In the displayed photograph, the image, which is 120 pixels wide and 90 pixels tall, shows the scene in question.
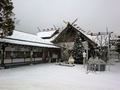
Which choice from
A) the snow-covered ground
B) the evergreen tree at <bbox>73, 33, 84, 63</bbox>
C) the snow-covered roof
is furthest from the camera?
the evergreen tree at <bbox>73, 33, 84, 63</bbox>

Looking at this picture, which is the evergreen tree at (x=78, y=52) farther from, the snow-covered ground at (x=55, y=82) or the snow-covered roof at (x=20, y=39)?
the snow-covered ground at (x=55, y=82)

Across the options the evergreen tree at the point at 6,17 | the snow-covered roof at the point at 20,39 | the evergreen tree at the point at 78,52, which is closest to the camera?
the evergreen tree at the point at 6,17

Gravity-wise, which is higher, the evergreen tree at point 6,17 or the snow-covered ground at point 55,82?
the evergreen tree at point 6,17

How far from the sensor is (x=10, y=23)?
1036cm

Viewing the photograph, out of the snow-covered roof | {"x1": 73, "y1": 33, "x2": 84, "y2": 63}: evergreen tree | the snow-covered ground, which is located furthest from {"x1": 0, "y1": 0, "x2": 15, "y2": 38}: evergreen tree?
{"x1": 73, "y1": 33, "x2": 84, "y2": 63}: evergreen tree

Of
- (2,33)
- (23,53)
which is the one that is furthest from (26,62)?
(2,33)

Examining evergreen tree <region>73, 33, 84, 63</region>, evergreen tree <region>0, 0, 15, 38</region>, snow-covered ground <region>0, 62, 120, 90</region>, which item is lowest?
snow-covered ground <region>0, 62, 120, 90</region>

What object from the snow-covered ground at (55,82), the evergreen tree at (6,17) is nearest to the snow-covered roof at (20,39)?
the evergreen tree at (6,17)

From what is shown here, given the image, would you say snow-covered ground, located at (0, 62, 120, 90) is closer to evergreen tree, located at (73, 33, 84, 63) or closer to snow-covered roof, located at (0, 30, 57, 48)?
snow-covered roof, located at (0, 30, 57, 48)

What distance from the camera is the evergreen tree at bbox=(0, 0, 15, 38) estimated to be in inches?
385

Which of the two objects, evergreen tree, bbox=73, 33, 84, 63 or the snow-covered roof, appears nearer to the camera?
the snow-covered roof

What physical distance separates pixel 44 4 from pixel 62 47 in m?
6.91

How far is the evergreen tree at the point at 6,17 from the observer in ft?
32.1

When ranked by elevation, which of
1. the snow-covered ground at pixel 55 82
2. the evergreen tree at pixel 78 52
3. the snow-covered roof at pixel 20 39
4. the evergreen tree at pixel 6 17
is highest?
the evergreen tree at pixel 6 17
